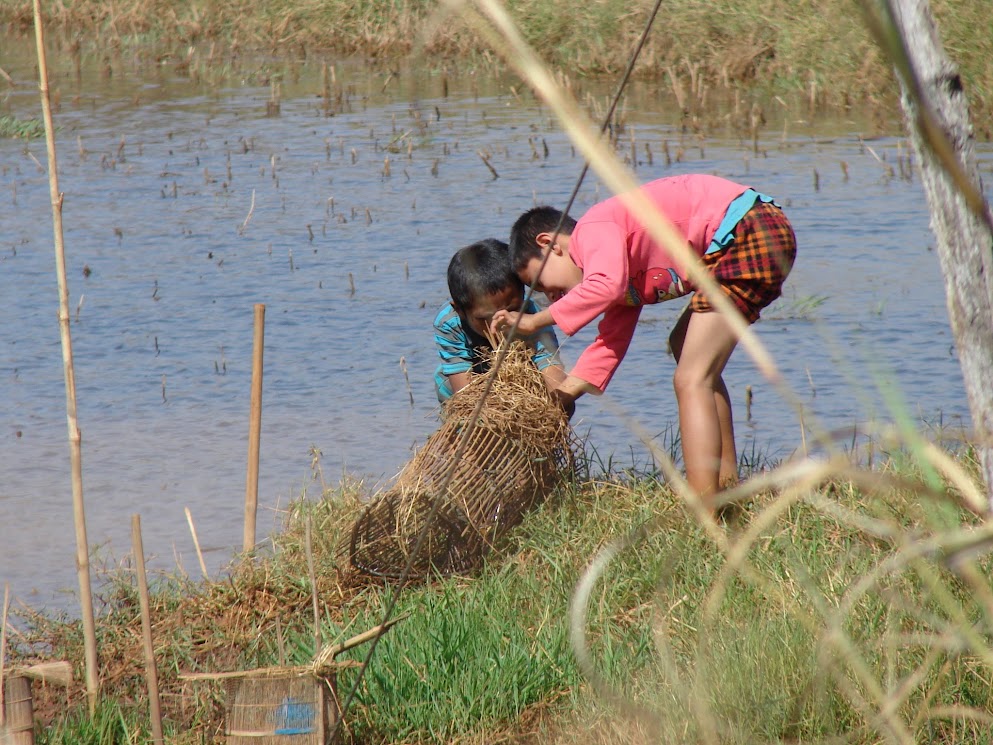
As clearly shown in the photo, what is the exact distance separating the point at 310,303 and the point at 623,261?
3.70 m

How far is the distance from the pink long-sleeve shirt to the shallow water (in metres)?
0.43

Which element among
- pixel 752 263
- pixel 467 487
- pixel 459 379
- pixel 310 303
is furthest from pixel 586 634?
pixel 310 303

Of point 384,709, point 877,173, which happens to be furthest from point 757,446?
point 877,173

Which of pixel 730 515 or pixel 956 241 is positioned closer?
pixel 956 241

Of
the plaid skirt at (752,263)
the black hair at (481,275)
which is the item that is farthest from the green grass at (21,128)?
the plaid skirt at (752,263)

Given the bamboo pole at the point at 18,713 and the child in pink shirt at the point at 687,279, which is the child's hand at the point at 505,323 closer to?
the child in pink shirt at the point at 687,279

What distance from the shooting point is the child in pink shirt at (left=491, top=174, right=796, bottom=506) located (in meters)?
3.53

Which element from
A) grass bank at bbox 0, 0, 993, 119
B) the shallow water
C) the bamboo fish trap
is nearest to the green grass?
the shallow water

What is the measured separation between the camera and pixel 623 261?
3527mm

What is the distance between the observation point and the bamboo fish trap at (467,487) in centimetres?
339

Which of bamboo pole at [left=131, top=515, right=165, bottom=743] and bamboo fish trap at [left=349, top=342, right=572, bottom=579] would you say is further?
bamboo fish trap at [left=349, top=342, right=572, bottom=579]

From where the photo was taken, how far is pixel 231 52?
16.7 m

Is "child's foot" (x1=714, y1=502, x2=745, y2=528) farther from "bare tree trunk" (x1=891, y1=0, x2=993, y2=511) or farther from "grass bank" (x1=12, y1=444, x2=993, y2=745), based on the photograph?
"bare tree trunk" (x1=891, y1=0, x2=993, y2=511)

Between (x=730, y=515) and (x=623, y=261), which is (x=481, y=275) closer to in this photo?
(x=623, y=261)
